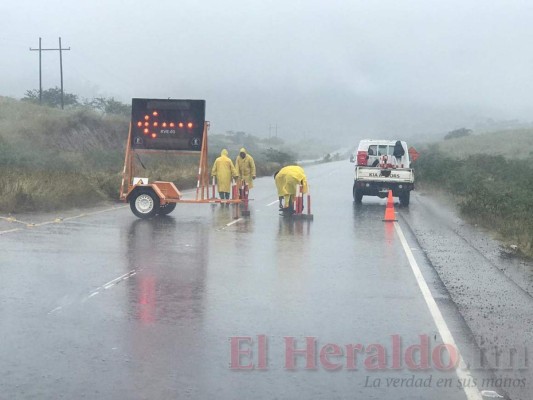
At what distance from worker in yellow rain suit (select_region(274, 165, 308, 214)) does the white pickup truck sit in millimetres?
6603

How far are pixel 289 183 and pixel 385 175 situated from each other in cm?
718

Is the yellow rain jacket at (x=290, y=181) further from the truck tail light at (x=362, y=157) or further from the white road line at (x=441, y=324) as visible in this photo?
the truck tail light at (x=362, y=157)

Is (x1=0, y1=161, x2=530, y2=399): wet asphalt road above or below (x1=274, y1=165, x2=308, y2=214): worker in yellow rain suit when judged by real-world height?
below

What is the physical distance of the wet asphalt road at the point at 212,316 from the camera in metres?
6.16

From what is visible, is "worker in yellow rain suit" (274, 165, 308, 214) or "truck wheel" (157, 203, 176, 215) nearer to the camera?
"worker in yellow rain suit" (274, 165, 308, 214)

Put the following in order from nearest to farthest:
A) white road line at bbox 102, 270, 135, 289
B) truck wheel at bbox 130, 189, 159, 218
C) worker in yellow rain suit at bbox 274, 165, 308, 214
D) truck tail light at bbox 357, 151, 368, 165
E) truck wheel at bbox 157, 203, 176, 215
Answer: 1. white road line at bbox 102, 270, 135, 289
2. truck wheel at bbox 130, 189, 159, 218
3. worker in yellow rain suit at bbox 274, 165, 308, 214
4. truck wheel at bbox 157, 203, 176, 215
5. truck tail light at bbox 357, 151, 368, 165

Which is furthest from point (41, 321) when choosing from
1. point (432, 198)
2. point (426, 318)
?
point (432, 198)

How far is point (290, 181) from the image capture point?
20.5m

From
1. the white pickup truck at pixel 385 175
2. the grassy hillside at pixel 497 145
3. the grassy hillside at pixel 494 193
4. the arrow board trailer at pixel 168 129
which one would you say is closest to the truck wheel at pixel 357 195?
the white pickup truck at pixel 385 175

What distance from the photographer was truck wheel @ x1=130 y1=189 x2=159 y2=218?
2003cm

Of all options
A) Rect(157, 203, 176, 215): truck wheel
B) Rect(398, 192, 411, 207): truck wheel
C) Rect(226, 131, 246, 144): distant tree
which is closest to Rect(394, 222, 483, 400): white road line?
Rect(157, 203, 176, 215): truck wheel

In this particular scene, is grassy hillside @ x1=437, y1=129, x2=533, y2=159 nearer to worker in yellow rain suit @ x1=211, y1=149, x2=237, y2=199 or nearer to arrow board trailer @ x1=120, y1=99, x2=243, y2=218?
worker in yellow rain suit @ x1=211, y1=149, x2=237, y2=199

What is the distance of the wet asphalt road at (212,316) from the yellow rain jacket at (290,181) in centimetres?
437

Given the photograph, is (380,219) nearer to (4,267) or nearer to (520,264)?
(520,264)
